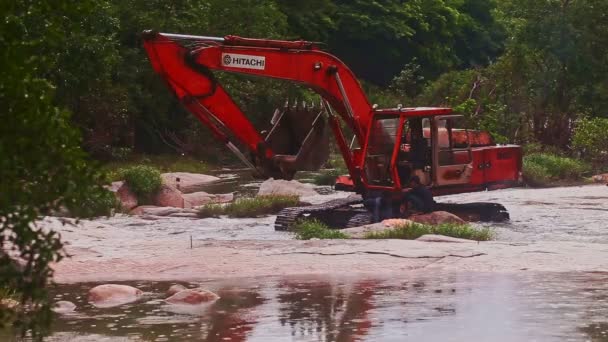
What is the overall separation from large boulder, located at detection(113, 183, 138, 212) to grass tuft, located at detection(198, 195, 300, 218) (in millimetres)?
1614

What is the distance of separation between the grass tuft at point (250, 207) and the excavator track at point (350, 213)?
7.42 ft

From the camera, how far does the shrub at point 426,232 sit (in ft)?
59.6

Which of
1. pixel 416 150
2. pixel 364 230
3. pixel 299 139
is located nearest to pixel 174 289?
pixel 364 230

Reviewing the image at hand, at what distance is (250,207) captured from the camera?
24.8 metres

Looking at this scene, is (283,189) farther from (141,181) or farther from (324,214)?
(324,214)

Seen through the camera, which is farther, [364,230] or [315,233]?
[364,230]

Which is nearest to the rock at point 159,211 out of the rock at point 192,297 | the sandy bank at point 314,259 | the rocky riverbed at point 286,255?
the rocky riverbed at point 286,255

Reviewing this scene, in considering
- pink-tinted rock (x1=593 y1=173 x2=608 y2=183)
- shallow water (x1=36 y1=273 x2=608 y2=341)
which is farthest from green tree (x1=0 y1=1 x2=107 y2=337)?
pink-tinted rock (x1=593 y1=173 x2=608 y2=183)

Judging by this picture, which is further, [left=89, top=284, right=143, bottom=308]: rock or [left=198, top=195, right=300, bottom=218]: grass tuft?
[left=198, top=195, right=300, bottom=218]: grass tuft

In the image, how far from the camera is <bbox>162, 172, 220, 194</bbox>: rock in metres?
32.7

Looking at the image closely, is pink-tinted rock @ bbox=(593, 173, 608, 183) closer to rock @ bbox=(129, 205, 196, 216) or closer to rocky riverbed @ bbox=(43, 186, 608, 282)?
rocky riverbed @ bbox=(43, 186, 608, 282)

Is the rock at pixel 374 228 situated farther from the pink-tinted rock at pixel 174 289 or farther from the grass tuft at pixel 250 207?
the pink-tinted rock at pixel 174 289

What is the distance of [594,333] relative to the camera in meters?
10.9

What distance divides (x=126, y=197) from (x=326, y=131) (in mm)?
6496
